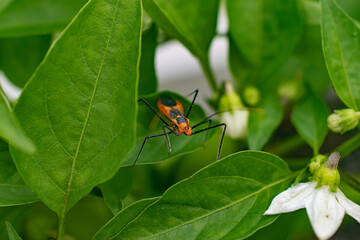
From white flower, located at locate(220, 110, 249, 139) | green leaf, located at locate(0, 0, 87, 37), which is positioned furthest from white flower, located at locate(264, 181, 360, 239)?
green leaf, located at locate(0, 0, 87, 37)

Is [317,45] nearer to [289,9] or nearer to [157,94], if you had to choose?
[289,9]

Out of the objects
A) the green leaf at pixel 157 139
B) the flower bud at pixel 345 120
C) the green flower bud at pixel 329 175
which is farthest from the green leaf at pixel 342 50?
the green leaf at pixel 157 139

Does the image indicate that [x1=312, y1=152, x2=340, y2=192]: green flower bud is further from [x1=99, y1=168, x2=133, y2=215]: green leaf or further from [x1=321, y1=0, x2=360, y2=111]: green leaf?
[x1=99, y1=168, x2=133, y2=215]: green leaf

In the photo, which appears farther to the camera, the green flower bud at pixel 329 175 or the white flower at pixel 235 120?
the white flower at pixel 235 120

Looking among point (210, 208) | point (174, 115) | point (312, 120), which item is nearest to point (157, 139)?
point (174, 115)

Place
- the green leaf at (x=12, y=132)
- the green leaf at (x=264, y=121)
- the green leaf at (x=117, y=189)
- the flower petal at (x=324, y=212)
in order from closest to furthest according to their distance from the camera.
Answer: the green leaf at (x=12, y=132), the flower petal at (x=324, y=212), the green leaf at (x=117, y=189), the green leaf at (x=264, y=121)

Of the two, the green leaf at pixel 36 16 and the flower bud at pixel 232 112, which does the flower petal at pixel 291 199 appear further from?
the green leaf at pixel 36 16

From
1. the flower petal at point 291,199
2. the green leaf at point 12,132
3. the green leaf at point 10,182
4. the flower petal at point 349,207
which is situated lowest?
the flower petal at point 349,207

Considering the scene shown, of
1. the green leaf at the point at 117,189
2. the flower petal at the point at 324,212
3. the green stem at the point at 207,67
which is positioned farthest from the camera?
the green stem at the point at 207,67
